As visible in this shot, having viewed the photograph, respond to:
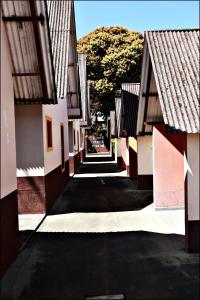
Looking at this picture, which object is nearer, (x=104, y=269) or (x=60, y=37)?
(x=104, y=269)

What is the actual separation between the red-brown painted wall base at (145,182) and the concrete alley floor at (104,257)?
3514 millimetres

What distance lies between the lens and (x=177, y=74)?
27.8 feet

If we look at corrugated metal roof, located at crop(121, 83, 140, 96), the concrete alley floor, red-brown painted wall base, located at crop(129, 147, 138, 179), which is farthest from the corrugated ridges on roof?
red-brown painted wall base, located at crop(129, 147, 138, 179)

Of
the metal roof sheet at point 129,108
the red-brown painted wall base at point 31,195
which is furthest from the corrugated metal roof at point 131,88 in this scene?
the red-brown painted wall base at point 31,195

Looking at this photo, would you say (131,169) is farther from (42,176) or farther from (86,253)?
(86,253)

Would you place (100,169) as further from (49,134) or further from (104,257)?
(104,257)

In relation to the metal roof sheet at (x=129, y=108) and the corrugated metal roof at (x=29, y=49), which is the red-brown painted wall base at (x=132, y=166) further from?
the corrugated metal roof at (x=29, y=49)

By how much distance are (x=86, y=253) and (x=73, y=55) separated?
10.5 metres

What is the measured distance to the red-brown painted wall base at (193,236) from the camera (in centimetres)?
767

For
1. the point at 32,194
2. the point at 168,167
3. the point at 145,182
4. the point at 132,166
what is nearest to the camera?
the point at 32,194

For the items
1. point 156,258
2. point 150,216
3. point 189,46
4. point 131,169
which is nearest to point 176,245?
point 156,258

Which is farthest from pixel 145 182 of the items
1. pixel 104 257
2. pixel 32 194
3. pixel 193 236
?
pixel 104 257

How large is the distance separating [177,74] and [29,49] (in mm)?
3419

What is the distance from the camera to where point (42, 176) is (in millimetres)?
11828
